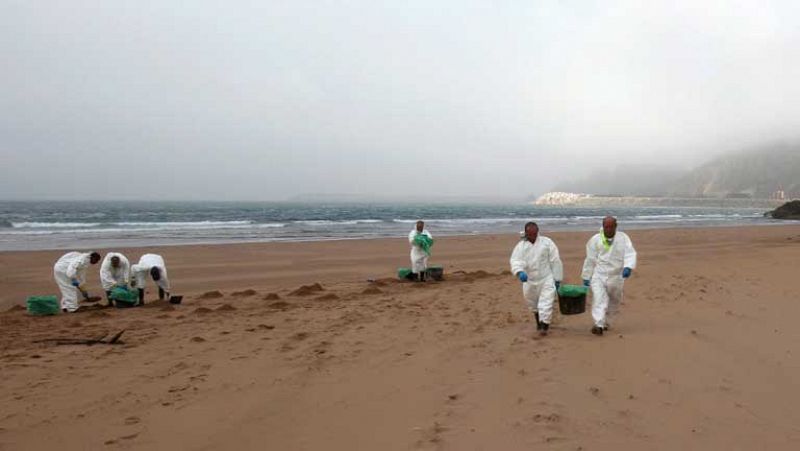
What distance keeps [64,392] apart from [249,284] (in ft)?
25.5

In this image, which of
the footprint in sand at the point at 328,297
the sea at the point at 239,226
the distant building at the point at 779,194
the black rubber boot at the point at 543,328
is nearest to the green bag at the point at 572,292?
the black rubber boot at the point at 543,328

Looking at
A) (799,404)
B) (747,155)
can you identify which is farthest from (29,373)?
(747,155)

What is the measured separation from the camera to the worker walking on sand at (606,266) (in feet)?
21.6

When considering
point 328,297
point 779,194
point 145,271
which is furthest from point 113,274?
point 779,194

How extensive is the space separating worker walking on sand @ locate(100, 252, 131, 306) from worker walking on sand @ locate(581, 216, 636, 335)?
8.03 m

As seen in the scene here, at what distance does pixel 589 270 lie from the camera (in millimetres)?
6828

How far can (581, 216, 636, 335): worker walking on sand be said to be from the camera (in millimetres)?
6578

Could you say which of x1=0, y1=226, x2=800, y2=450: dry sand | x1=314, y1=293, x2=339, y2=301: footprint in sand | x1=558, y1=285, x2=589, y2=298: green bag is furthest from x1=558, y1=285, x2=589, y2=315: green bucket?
x1=314, y1=293, x2=339, y2=301: footprint in sand

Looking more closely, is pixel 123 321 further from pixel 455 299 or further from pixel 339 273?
pixel 339 273

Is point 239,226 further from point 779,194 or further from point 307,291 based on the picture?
point 779,194

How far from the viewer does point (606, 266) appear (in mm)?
6664

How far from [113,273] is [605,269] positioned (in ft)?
27.5

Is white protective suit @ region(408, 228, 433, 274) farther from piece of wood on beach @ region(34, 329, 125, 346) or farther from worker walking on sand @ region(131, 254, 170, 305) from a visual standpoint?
piece of wood on beach @ region(34, 329, 125, 346)

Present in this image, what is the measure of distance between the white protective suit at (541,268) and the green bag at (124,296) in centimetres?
678
